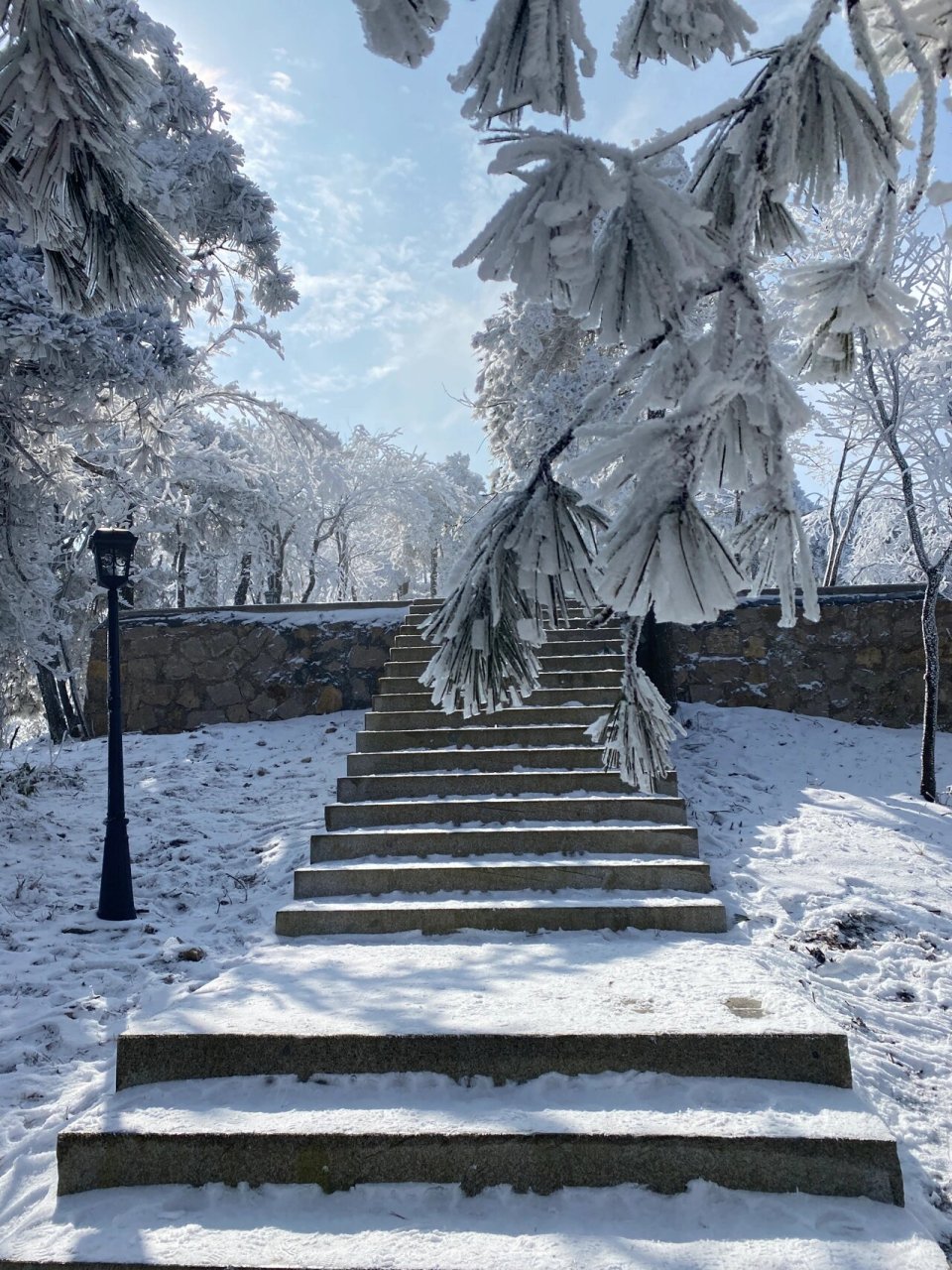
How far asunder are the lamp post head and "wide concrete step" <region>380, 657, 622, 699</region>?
247 cm

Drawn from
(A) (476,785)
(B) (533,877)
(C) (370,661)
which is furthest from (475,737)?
(C) (370,661)

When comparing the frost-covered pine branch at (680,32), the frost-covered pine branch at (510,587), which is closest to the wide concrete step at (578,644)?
the frost-covered pine branch at (510,587)

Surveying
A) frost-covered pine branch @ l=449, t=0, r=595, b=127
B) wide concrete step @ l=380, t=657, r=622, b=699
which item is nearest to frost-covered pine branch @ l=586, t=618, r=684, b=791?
frost-covered pine branch @ l=449, t=0, r=595, b=127

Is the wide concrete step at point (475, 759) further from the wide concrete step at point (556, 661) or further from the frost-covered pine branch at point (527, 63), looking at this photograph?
the frost-covered pine branch at point (527, 63)

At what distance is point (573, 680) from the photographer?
20.4 ft

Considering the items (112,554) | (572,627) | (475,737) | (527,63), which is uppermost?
(527,63)

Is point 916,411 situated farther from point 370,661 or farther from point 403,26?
point 403,26

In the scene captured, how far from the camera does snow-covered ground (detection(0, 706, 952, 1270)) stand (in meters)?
2.50

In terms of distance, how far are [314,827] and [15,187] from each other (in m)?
4.02

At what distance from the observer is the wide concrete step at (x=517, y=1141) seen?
210 cm

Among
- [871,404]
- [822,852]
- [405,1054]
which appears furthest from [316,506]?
[405,1054]

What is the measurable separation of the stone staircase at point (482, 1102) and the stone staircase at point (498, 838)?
0.12 ft

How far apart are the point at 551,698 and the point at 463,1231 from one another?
4.15m

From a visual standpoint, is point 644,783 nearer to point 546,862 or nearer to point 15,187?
point 546,862
